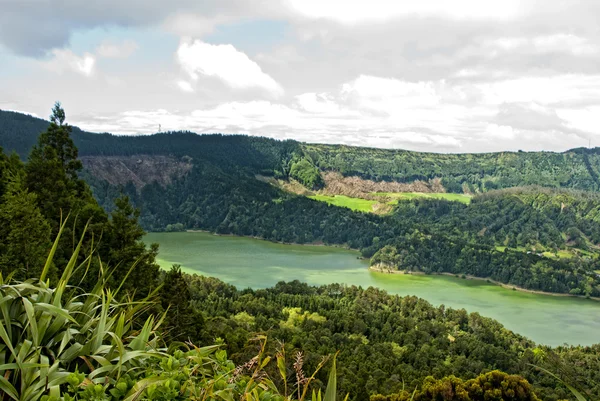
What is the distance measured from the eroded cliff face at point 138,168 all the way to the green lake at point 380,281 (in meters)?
35.9

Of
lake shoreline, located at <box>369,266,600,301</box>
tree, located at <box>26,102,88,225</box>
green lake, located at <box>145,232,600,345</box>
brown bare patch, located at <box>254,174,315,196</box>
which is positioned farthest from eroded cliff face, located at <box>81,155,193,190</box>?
tree, located at <box>26,102,88,225</box>

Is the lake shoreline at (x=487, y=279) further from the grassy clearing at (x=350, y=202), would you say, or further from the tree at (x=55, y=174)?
the tree at (x=55, y=174)

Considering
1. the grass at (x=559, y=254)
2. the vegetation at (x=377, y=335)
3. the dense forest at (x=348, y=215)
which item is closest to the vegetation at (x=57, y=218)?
the vegetation at (x=377, y=335)

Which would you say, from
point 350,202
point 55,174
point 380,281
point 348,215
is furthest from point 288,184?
point 55,174

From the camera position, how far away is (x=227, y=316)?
41375mm

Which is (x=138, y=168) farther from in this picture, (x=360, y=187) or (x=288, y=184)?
(x=360, y=187)

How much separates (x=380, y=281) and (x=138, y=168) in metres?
87.0

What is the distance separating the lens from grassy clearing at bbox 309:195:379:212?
461ft

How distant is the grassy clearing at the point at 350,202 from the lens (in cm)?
14038

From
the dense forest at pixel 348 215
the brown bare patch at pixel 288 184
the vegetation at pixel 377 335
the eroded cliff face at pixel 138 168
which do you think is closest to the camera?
the vegetation at pixel 377 335

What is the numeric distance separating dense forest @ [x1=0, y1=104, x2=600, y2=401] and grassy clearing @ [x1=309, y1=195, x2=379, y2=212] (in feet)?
43.3

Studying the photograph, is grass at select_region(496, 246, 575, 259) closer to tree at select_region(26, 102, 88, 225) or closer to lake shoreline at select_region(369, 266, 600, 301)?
lake shoreline at select_region(369, 266, 600, 301)

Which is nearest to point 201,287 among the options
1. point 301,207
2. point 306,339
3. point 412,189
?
point 306,339

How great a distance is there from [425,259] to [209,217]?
188ft
